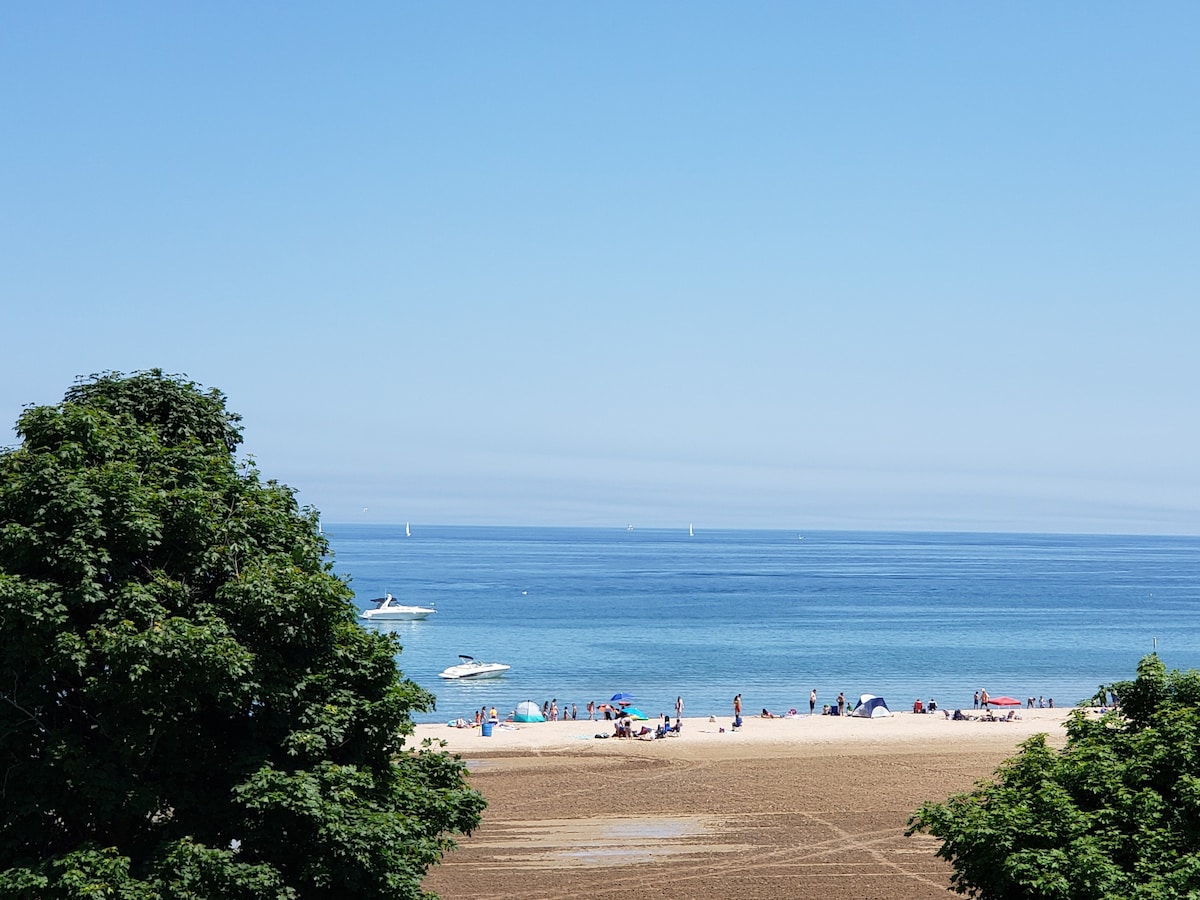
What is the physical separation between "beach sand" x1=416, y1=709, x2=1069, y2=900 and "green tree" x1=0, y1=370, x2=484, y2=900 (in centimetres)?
1361

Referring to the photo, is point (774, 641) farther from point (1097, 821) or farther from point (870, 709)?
point (1097, 821)

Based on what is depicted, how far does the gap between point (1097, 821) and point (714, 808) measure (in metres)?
23.4

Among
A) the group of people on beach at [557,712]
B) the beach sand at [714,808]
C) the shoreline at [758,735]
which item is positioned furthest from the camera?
the group of people on beach at [557,712]

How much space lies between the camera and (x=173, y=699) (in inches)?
638

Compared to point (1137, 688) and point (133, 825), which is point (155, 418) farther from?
point (1137, 688)

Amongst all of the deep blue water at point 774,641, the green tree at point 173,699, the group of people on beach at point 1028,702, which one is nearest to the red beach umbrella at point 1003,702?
the group of people on beach at point 1028,702

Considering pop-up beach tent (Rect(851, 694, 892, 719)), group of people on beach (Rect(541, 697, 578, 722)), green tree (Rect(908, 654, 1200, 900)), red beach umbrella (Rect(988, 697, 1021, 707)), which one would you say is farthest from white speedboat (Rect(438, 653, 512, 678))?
green tree (Rect(908, 654, 1200, 900))

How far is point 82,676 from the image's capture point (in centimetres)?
1655

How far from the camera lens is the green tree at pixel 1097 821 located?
55.1 ft

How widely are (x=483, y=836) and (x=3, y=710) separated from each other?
21.0 metres

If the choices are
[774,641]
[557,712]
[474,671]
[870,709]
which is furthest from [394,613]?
[870,709]

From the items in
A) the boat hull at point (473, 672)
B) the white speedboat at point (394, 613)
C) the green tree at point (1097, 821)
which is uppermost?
the white speedboat at point (394, 613)

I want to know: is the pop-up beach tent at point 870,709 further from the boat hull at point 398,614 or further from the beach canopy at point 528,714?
the boat hull at point 398,614

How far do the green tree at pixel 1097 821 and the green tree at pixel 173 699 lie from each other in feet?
28.2
